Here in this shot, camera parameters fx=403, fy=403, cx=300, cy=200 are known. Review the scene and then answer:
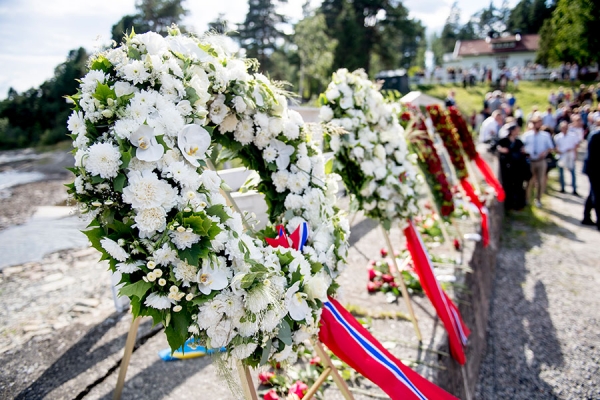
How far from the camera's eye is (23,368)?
2.99 meters

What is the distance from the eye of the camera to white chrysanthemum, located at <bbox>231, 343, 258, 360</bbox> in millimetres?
1687

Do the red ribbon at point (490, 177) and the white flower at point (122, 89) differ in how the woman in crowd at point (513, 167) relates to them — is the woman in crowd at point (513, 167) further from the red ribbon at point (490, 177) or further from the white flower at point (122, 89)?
the white flower at point (122, 89)

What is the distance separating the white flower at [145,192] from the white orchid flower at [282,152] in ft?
2.95

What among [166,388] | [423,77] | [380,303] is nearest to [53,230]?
[166,388]

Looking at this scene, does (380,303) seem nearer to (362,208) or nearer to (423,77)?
(362,208)

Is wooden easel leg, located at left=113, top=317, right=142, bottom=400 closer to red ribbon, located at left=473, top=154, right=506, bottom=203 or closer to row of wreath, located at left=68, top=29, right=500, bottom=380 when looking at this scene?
row of wreath, located at left=68, top=29, right=500, bottom=380

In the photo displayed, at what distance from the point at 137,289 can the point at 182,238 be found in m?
0.26

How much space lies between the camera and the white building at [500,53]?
53062 millimetres

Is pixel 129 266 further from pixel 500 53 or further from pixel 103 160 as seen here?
pixel 500 53

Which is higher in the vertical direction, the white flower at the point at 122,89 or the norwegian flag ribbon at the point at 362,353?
the white flower at the point at 122,89

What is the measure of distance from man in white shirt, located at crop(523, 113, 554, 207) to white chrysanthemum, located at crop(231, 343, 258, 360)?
9.13 metres

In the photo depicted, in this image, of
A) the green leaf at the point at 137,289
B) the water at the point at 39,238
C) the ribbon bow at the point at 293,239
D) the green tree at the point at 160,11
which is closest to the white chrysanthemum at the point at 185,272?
the green leaf at the point at 137,289

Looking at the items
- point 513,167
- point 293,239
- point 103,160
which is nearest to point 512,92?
point 513,167

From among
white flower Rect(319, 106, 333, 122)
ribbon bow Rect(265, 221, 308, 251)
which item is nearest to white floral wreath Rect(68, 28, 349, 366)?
ribbon bow Rect(265, 221, 308, 251)
